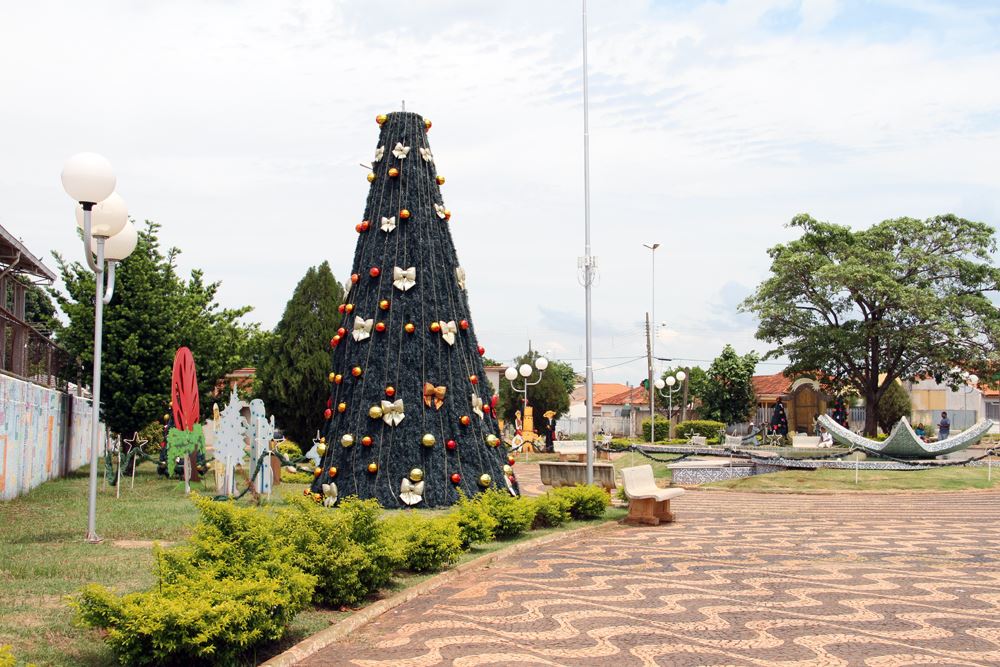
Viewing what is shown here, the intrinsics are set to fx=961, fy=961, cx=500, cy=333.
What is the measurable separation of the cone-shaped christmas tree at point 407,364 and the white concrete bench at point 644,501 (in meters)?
1.75

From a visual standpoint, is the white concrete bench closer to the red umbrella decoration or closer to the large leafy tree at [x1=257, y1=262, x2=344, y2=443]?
the red umbrella decoration

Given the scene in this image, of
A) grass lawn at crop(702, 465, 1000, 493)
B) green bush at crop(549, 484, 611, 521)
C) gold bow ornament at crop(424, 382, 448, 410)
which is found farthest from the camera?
grass lawn at crop(702, 465, 1000, 493)

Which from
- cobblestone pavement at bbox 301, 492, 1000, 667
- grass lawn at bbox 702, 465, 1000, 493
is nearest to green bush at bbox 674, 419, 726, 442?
grass lawn at bbox 702, 465, 1000, 493

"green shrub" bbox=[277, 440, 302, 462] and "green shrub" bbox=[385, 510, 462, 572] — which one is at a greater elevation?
"green shrub" bbox=[277, 440, 302, 462]

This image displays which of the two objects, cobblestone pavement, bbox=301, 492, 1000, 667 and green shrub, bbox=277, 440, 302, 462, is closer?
cobblestone pavement, bbox=301, 492, 1000, 667

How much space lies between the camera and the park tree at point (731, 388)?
4800cm

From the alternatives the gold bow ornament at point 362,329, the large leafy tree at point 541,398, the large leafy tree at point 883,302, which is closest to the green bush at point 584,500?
the gold bow ornament at point 362,329

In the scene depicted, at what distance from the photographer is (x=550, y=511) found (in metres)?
12.6

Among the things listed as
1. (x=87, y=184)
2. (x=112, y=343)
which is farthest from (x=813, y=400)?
(x=87, y=184)

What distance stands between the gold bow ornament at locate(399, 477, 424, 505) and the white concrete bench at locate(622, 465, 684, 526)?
2.99m

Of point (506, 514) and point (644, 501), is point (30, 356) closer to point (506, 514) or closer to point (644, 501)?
point (506, 514)

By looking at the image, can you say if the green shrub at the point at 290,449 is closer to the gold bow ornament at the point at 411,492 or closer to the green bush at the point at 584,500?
the gold bow ornament at the point at 411,492

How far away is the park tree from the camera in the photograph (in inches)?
1890

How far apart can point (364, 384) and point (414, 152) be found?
351 centimetres
